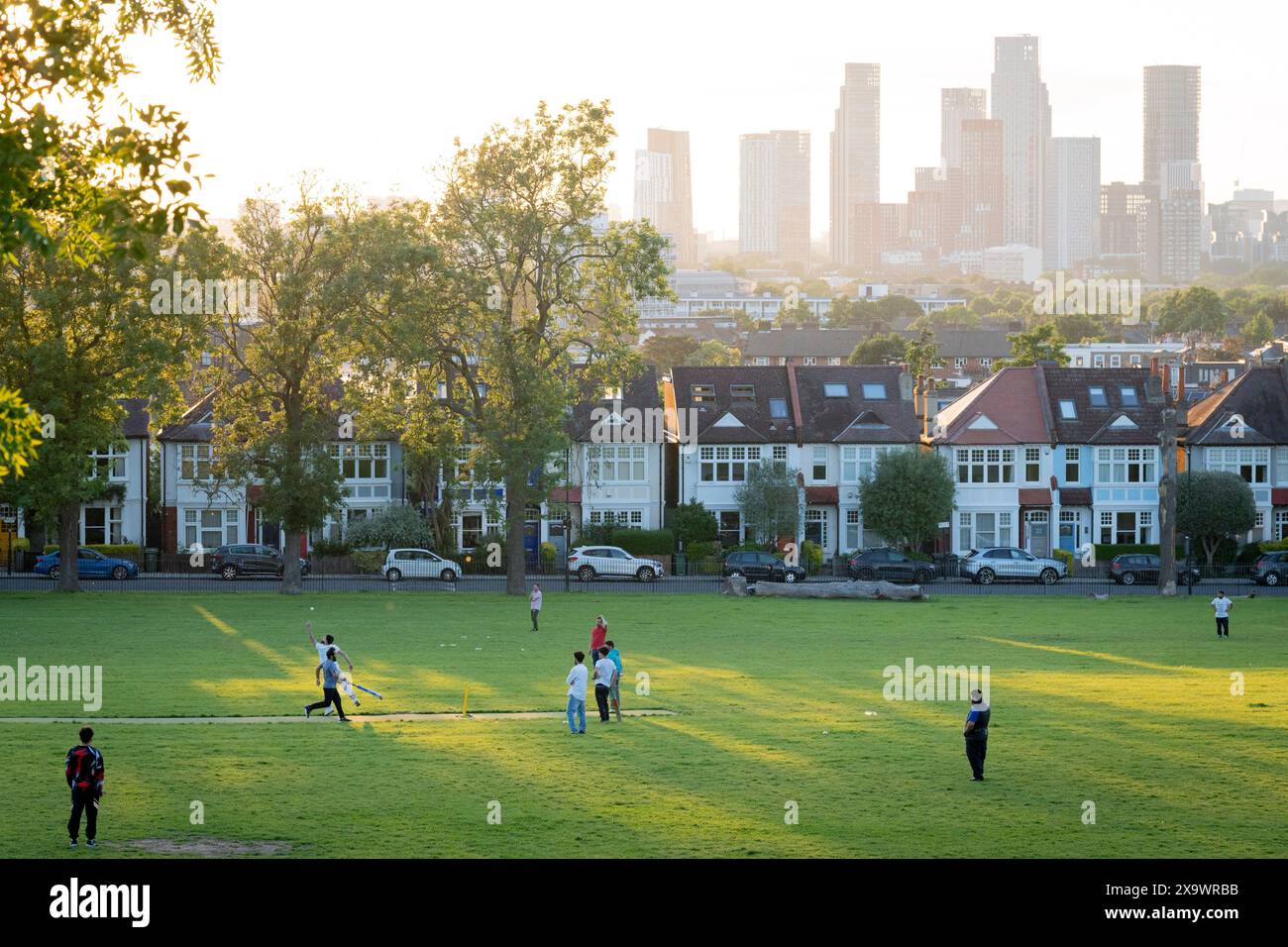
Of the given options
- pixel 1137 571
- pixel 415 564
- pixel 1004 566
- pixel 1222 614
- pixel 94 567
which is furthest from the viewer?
pixel 1004 566

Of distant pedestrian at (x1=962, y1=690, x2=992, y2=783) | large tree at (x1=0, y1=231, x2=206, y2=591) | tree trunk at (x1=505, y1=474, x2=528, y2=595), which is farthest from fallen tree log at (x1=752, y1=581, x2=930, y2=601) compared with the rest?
distant pedestrian at (x1=962, y1=690, x2=992, y2=783)

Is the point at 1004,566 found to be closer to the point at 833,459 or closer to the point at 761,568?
the point at 761,568

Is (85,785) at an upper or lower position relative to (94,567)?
lower

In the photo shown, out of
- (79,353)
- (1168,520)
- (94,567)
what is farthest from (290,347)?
(1168,520)

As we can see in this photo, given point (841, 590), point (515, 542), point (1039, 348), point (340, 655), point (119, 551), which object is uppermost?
point (1039, 348)

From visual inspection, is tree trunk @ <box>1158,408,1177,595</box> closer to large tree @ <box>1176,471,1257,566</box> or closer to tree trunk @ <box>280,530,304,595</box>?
large tree @ <box>1176,471,1257,566</box>

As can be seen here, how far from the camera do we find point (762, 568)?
69312mm

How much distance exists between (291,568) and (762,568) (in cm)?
2108

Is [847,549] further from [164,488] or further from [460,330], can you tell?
[164,488]

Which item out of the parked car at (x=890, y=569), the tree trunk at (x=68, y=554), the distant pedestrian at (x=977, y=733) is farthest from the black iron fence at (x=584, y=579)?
the distant pedestrian at (x=977, y=733)

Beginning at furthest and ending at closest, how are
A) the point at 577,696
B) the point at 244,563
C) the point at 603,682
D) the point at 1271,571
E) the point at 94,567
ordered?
the point at 244,563 → the point at 1271,571 → the point at 94,567 → the point at 603,682 → the point at 577,696

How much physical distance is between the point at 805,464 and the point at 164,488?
109 ft

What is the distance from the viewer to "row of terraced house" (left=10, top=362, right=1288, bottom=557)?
78.3 m

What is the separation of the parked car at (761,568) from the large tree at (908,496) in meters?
7.68
